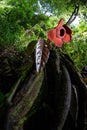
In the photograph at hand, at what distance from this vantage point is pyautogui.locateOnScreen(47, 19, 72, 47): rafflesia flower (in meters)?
1.74

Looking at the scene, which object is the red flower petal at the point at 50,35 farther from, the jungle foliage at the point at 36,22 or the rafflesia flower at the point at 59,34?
the jungle foliage at the point at 36,22

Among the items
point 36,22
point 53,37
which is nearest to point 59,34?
point 53,37

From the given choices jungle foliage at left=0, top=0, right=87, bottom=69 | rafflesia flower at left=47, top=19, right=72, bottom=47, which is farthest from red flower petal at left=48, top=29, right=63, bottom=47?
jungle foliage at left=0, top=0, right=87, bottom=69

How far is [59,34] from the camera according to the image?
5.85 ft

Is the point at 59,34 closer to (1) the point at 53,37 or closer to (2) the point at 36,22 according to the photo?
(1) the point at 53,37

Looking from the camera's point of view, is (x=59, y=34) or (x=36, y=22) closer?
(x=59, y=34)

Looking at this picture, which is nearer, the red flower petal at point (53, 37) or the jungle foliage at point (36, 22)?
the red flower petal at point (53, 37)

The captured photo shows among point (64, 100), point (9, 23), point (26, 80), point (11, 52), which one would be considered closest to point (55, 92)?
point (64, 100)

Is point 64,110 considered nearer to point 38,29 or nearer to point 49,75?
point 49,75

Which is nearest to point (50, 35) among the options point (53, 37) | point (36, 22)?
point (53, 37)

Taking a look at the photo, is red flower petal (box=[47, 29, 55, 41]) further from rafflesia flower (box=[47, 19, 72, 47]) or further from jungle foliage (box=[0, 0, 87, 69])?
jungle foliage (box=[0, 0, 87, 69])

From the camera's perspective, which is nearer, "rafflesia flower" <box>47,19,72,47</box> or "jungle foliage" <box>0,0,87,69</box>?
"rafflesia flower" <box>47,19,72,47</box>

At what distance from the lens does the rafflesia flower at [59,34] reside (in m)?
1.74

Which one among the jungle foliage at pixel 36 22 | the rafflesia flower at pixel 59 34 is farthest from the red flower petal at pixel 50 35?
the jungle foliage at pixel 36 22
